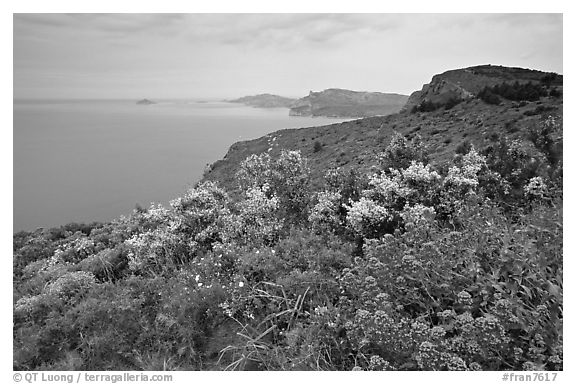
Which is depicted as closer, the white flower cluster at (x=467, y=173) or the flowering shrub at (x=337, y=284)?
the flowering shrub at (x=337, y=284)

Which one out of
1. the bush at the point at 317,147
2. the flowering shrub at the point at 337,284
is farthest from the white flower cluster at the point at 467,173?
the bush at the point at 317,147

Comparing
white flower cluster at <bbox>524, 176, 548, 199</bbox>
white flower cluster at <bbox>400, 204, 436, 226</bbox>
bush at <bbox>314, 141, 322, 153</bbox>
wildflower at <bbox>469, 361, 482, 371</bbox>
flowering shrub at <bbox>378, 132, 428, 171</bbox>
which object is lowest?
wildflower at <bbox>469, 361, 482, 371</bbox>

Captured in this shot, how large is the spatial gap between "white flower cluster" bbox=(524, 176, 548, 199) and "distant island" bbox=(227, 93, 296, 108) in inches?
123

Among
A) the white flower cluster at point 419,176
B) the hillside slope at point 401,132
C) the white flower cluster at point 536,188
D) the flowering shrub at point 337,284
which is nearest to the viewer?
the flowering shrub at point 337,284

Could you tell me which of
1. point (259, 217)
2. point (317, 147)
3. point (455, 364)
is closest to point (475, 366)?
point (455, 364)

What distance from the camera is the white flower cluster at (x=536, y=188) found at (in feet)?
13.6

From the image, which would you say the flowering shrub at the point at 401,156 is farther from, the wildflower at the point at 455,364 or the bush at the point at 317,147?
the bush at the point at 317,147

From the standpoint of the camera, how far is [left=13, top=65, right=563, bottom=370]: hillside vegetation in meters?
2.69

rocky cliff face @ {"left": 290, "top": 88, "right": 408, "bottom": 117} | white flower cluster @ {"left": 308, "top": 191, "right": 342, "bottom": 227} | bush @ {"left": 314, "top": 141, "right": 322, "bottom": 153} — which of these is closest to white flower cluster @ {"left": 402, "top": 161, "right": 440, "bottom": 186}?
white flower cluster @ {"left": 308, "top": 191, "right": 342, "bottom": 227}

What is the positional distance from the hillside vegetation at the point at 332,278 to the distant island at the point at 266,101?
86 cm

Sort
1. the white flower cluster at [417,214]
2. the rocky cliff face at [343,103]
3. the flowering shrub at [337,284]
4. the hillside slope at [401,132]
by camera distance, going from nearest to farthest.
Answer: the flowering shrub at [337,284]
the white flower cluster at [417,214]
the rocky cliff face at [343,103]
the hillside slope at [401,132]

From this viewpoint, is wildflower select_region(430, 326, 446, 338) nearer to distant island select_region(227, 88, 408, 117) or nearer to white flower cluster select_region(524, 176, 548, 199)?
white flower cluster select_region(524, 176, 548, 199)
